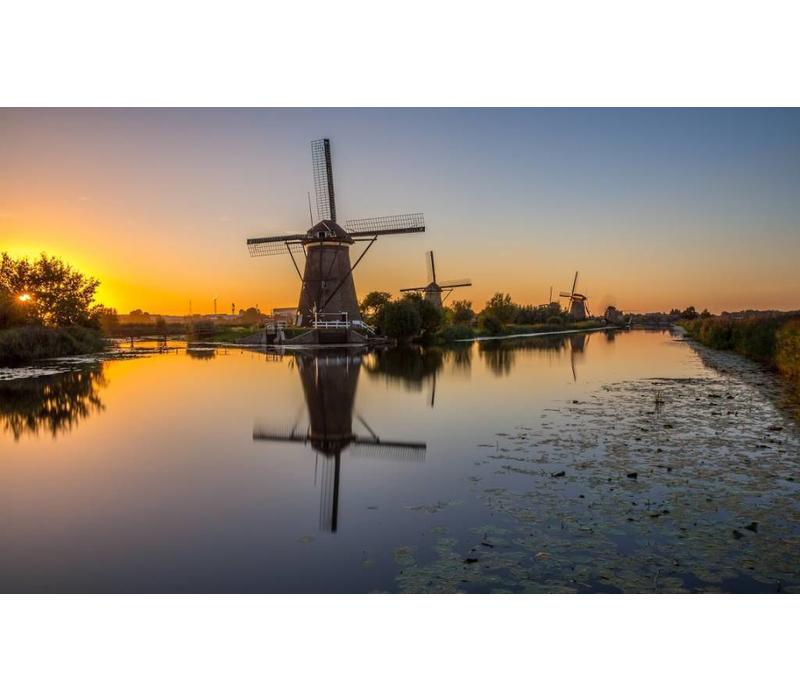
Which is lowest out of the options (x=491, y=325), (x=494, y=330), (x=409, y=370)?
(x=409, y=370)

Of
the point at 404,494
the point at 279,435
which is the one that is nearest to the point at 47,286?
the point at 279,435

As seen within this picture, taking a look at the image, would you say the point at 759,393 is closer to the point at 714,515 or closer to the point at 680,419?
the point at 680,419

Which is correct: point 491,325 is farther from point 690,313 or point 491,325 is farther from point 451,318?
point 690,313

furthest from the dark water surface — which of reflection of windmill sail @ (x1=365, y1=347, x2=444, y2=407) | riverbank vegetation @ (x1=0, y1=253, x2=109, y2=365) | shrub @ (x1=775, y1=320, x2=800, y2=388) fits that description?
riverbank vegetation @ (x1=0, y1=253, x2=109, y2=365)

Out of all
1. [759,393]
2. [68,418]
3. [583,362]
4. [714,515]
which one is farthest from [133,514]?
[583,362]

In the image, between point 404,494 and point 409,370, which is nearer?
point 404,494

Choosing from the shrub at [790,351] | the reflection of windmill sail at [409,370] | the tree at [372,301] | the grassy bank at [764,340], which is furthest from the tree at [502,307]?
the shrub at [790,351]

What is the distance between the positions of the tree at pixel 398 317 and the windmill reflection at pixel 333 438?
20.7m

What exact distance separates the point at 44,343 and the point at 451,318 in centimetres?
3652

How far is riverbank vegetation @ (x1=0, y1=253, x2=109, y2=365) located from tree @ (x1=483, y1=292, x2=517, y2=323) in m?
36.7

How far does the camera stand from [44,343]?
25.1 m

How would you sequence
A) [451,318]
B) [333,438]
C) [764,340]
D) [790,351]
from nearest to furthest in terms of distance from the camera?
1. [333,438]
2. [790,351]
3. [764,340]
4. [451,318]

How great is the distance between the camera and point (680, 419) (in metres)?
9.11

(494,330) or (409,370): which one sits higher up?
(494,330)
